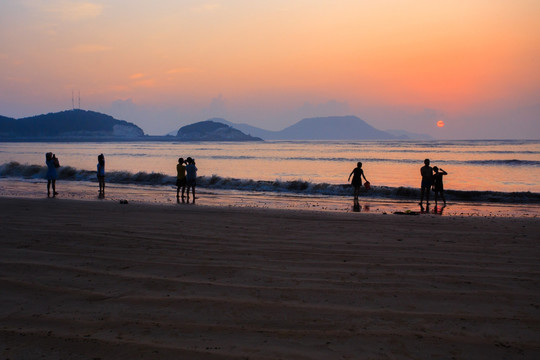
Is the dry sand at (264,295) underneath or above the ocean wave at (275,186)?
underneath

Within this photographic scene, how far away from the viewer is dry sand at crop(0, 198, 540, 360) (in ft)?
10.5

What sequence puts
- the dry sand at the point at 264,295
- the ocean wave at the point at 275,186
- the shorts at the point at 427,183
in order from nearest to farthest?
1. the dry sand at the point at 264,295
2. the shorts at the point at 427,183
3. the ocean wave at the point at 275,186

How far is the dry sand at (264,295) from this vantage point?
3.19 meters

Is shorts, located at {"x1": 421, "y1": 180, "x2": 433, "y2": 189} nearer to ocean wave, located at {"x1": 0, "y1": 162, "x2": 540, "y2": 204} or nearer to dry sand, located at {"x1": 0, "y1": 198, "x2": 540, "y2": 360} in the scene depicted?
ocean wave, located at {"x1": 0, "y1": 162, "x2": 540, "y2": 204}

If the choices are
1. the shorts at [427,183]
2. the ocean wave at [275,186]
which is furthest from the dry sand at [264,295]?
the ocean wave at [275,186]

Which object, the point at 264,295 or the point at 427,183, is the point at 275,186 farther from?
the point at 264,295

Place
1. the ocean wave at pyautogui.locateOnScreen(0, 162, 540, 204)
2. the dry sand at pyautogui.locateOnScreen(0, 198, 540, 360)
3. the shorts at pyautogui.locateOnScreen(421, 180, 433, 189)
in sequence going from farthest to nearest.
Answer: the ocean wave at pyautogui.locateOnScreen(0, 162, 540, 204) < the shorts at pyautogui.locateOnScreen(421, 180, 433, 189) < the dry sand at pyautogui.locateOnScreen(0, 198, 540, 360)

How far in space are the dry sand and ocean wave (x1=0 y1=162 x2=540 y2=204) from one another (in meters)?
12.7

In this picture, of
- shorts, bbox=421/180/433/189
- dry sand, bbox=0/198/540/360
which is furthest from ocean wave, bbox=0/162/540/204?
dry sand, bbox=0/198/540/360

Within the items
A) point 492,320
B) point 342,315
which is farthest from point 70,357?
point 492,320

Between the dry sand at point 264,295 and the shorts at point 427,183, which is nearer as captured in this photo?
the dry sand at point 264,295

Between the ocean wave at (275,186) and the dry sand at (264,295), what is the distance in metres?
12.7

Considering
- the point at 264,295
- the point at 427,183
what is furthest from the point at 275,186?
the point at 264,295

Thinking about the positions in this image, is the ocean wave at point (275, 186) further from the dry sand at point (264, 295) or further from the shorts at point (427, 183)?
the dry sand at point (264, 295)
